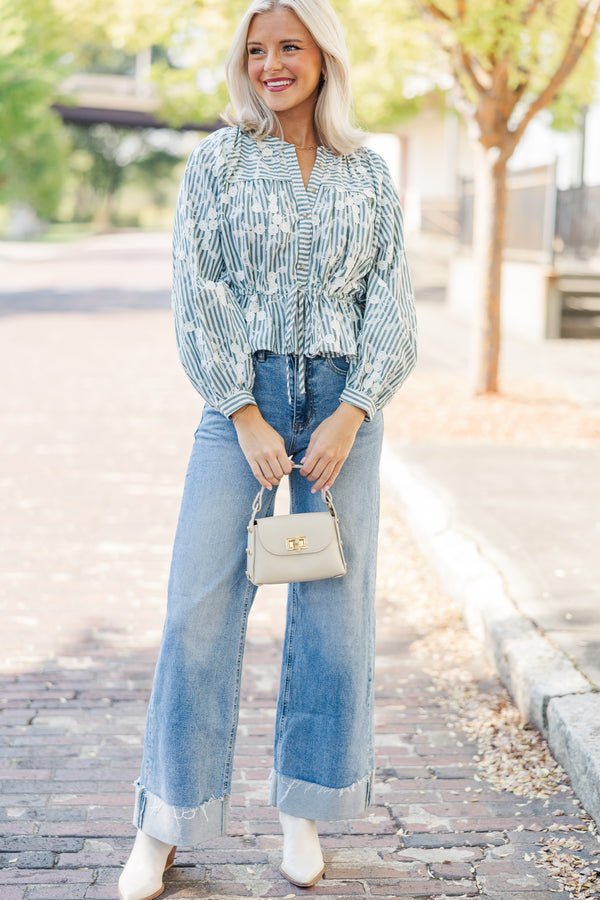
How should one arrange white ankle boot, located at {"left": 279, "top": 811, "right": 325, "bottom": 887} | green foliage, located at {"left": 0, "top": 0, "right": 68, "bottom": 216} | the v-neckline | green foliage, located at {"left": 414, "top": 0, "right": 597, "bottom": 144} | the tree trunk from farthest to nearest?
1. green foliage, located at {"left": 0, "top": 0, "right": 68, "bottom": 216}
2. the tree trunk
3. green foliage, located at {"left": 414, "top": 0, "right": 597, "bottom": 144}
4. white ankle boot, located at {"left": 279, "top": 811, "right": 325, "bottom": 887}
5. the v-neckline

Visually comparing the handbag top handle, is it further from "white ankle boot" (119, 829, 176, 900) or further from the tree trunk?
the tree trunk

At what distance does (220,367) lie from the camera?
2316 mm

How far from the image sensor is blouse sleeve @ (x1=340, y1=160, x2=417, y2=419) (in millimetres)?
2371

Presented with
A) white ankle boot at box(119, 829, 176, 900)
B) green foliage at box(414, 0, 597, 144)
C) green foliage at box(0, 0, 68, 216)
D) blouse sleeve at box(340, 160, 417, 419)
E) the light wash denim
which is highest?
green foliage at box(0, 0, 68, 216)

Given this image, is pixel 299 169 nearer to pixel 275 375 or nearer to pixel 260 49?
pixel 260 49

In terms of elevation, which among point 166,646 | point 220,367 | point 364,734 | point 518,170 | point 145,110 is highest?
point 145,110

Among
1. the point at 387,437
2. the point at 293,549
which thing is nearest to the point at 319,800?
the point at 293,549

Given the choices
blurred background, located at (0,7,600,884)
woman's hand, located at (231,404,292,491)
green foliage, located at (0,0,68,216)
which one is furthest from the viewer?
green foliage, located at (0,0,68,216)

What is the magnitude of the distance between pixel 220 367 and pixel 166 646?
2.13 ft

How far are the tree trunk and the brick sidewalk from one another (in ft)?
10.1

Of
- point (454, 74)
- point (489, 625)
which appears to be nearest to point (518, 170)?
point (454, 74)

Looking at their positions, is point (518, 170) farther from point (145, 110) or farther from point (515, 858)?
point (145, 110)

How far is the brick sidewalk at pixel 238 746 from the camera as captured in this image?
260cm

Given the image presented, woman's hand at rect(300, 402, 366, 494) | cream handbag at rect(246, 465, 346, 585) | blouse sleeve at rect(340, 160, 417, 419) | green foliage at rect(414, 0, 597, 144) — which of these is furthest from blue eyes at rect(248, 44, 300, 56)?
green foliage at rect(414, 0, 597, 144)
